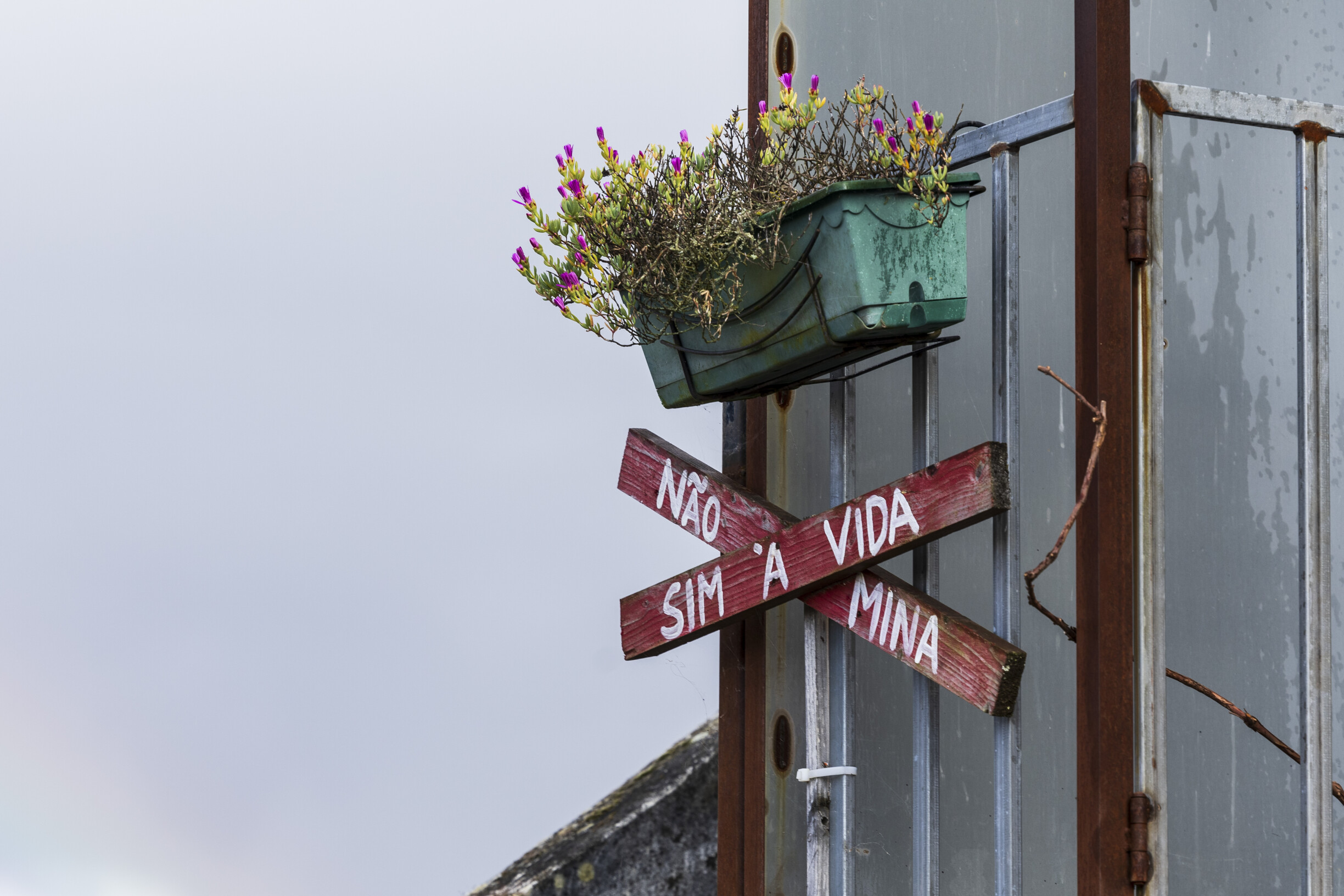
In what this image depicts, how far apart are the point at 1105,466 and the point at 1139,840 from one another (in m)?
0.57

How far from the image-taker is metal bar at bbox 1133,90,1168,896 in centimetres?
220

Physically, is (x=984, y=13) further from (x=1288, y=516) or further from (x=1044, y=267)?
(x=1288, y=516)

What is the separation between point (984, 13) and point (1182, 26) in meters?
0.40

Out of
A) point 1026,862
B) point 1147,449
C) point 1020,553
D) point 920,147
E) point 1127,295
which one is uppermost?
point 920,147

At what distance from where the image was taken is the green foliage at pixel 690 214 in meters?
2.39

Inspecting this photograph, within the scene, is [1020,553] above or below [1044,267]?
below

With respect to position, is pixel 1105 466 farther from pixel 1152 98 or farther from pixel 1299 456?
pixel 1152 98

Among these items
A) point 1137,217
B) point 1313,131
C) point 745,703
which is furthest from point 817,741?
point 1313,131

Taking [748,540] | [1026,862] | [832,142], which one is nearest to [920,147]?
[832,142]

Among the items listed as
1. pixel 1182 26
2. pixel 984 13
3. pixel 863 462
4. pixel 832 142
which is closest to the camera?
pixel 832 142

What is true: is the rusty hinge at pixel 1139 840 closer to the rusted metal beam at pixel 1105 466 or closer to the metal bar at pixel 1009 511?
the rusted metal beam at pixel 1105 466

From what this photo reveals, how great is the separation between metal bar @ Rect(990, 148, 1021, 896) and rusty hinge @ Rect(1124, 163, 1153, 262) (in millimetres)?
292

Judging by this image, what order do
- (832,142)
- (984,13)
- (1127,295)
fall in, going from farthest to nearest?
(984,13) → (832,142) → (1127,295)

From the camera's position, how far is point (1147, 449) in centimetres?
223
